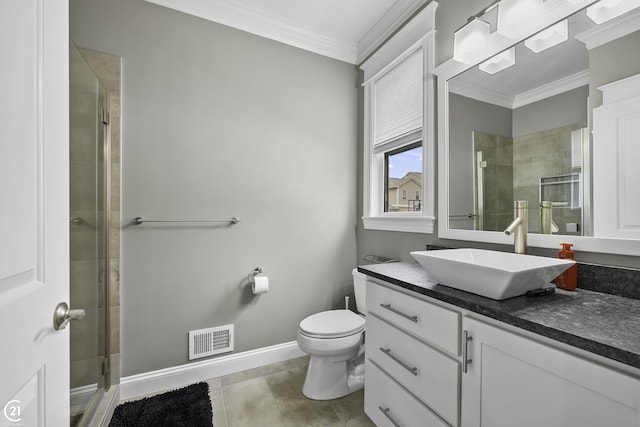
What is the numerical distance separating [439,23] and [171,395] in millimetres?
2828

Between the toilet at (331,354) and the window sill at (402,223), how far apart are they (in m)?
0.71

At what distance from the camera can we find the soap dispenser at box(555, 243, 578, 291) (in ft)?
3.59

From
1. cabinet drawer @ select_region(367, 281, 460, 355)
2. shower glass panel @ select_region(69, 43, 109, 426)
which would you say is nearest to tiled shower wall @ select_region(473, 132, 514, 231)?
cabinet drawer @ select_region(367, 281, 460, 355)

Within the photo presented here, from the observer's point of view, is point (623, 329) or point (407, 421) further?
point (407, 421)

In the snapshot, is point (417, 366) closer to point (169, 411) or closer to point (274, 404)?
point (274, 404)

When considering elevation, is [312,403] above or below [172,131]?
below

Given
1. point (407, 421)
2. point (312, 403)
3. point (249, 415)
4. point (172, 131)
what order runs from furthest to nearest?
point (172, 131)
point (312, 403)
point (249, 415)
point (407, 421)

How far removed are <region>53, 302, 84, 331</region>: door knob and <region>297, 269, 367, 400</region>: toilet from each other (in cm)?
124

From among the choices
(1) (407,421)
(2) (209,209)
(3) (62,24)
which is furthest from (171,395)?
(3) (62,24)

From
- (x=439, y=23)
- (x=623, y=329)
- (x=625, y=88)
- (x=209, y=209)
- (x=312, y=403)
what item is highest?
(x=439, y=23)

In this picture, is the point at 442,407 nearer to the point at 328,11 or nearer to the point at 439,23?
the point at 439,23

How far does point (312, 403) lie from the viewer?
172 cm

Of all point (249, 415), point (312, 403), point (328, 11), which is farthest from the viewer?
point (328, 11)

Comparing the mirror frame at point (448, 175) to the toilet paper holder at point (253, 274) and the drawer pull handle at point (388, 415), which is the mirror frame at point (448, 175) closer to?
the drawer pull handle at point (388, 415)
